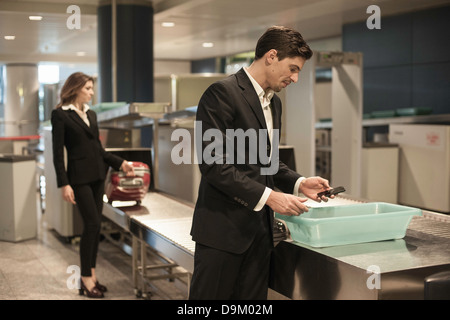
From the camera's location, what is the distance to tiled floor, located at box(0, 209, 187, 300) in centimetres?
402

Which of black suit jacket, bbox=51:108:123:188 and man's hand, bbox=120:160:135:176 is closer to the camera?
black suit jacket, bbox=51:108:123:188

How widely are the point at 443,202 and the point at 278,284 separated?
5.78 metres

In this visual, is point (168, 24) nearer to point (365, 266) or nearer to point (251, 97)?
point (251, 97)

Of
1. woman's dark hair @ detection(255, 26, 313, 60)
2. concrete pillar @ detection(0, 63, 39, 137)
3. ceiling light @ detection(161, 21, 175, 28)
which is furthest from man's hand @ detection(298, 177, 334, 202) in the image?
concrete pillar @ detection(0, 63, 39, 137)

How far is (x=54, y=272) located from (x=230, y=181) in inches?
131

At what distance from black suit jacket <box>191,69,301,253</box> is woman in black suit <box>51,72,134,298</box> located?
82.0 inches

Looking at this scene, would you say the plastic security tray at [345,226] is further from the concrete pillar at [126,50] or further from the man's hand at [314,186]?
the concrete pillar at [126,50]

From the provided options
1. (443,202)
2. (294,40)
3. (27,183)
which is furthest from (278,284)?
(443,202)

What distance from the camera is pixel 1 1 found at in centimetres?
756

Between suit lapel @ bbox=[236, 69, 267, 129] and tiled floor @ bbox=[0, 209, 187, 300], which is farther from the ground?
suit lapel @ bbox=[236, 69, 267, 129]

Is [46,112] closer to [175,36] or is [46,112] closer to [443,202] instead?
[175,36]

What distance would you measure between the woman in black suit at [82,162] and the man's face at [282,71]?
7.32 ft

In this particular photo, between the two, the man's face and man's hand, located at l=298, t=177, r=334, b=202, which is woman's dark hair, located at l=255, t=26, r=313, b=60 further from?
man's hand, located at l=298, t=177, r=334, b=202

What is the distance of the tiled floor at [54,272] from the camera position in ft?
13.2
